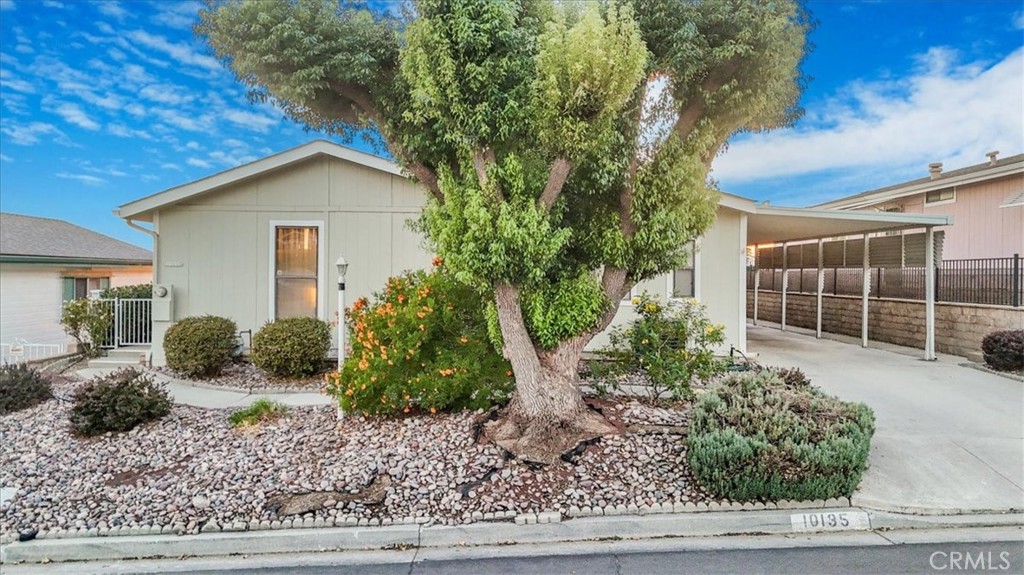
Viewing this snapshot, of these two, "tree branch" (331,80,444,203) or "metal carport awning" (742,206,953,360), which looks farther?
"metal carport awning" (742,206,953,360)

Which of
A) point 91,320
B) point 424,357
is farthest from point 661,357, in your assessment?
point 91,320

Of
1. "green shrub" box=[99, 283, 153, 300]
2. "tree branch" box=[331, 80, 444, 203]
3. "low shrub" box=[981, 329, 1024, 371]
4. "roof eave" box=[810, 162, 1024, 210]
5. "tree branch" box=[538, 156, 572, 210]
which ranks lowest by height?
"low shrub" box=[981, 329, 1024, 371]

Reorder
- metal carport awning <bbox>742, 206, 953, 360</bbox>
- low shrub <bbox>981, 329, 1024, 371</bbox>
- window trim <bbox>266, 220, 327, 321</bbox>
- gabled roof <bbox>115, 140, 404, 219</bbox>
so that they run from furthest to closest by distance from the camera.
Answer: window trim <bbox>266, 220, 327, 321</bbox>, metal carport awning <bbox>742, 206, 953, 360</bbox>, gabled roof <bbox>115, 140, 404, 219</bbox>, low shrub <bbox>981, 329, 1024, 371</bbox>

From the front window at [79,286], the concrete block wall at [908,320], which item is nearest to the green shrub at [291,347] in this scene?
the front window at [79,286]

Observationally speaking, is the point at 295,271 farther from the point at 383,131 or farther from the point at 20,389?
the point at 383,131

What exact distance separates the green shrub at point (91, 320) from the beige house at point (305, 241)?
142 cm

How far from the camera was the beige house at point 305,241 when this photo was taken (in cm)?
815

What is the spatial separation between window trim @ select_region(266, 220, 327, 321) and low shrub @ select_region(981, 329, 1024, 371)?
11653 millimetres

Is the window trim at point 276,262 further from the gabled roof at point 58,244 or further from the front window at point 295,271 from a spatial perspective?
the gabled roof at point 58,244

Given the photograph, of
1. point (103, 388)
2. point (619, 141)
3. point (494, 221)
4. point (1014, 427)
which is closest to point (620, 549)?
point (494, 221)

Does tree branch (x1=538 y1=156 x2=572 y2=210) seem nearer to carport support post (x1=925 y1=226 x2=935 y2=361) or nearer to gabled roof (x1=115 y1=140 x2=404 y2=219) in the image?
gabled roof (x1=115 y1=140 x2=404 y2=219)

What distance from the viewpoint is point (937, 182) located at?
1262cm

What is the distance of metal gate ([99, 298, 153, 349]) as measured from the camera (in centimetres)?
868

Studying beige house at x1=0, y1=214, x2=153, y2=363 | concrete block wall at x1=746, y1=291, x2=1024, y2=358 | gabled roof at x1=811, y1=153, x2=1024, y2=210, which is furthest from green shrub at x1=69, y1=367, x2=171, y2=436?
gabled roof at x1=811, y1=153, x2=1024, y2=210
